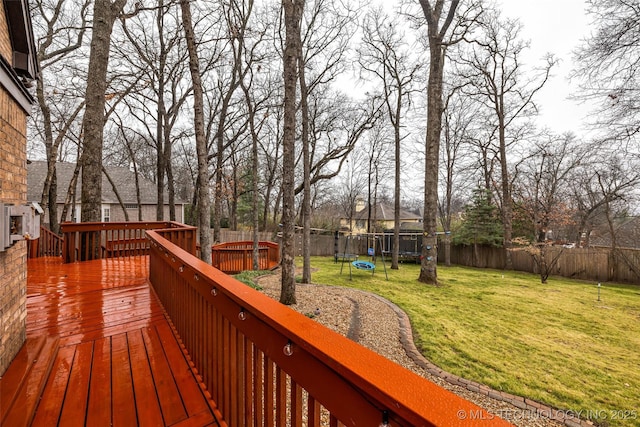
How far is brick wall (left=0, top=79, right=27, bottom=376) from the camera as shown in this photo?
6.86ft

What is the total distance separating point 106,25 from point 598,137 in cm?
1574

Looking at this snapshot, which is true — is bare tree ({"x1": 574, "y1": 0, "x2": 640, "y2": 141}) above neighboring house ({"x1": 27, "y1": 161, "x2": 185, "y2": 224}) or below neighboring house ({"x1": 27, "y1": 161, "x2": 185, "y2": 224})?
above

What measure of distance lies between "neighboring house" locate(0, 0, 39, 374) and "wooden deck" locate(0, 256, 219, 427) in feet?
0.94

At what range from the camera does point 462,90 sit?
18.0 metres

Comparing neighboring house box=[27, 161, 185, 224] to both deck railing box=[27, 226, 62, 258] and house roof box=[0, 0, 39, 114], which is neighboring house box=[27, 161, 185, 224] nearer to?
deck railing box=[27, 226, 62, 258]

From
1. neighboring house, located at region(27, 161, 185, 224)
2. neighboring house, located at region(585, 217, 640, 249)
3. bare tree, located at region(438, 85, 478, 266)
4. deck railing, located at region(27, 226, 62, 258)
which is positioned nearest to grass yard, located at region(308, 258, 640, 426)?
deck railing, located at region(27, 226, 62, 258)

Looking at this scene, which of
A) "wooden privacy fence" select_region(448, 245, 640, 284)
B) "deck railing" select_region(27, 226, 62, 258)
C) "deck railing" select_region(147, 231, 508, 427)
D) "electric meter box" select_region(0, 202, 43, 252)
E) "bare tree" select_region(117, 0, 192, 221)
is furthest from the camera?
"wooden privacy fence" select_region(448, 245, 640, 284)

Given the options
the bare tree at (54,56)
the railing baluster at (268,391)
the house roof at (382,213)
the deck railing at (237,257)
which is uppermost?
the bare tree at (54,56)

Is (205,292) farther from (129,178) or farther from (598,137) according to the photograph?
(129,178)

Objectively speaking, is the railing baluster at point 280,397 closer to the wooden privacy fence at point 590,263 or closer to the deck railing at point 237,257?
the deck railing at point 237,257

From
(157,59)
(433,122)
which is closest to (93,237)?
(157,59)

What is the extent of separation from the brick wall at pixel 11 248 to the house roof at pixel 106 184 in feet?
72.7

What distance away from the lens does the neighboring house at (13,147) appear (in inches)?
82.1

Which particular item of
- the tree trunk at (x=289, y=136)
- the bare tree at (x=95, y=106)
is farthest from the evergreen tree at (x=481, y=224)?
the bare tree at (x=95, y=106)
